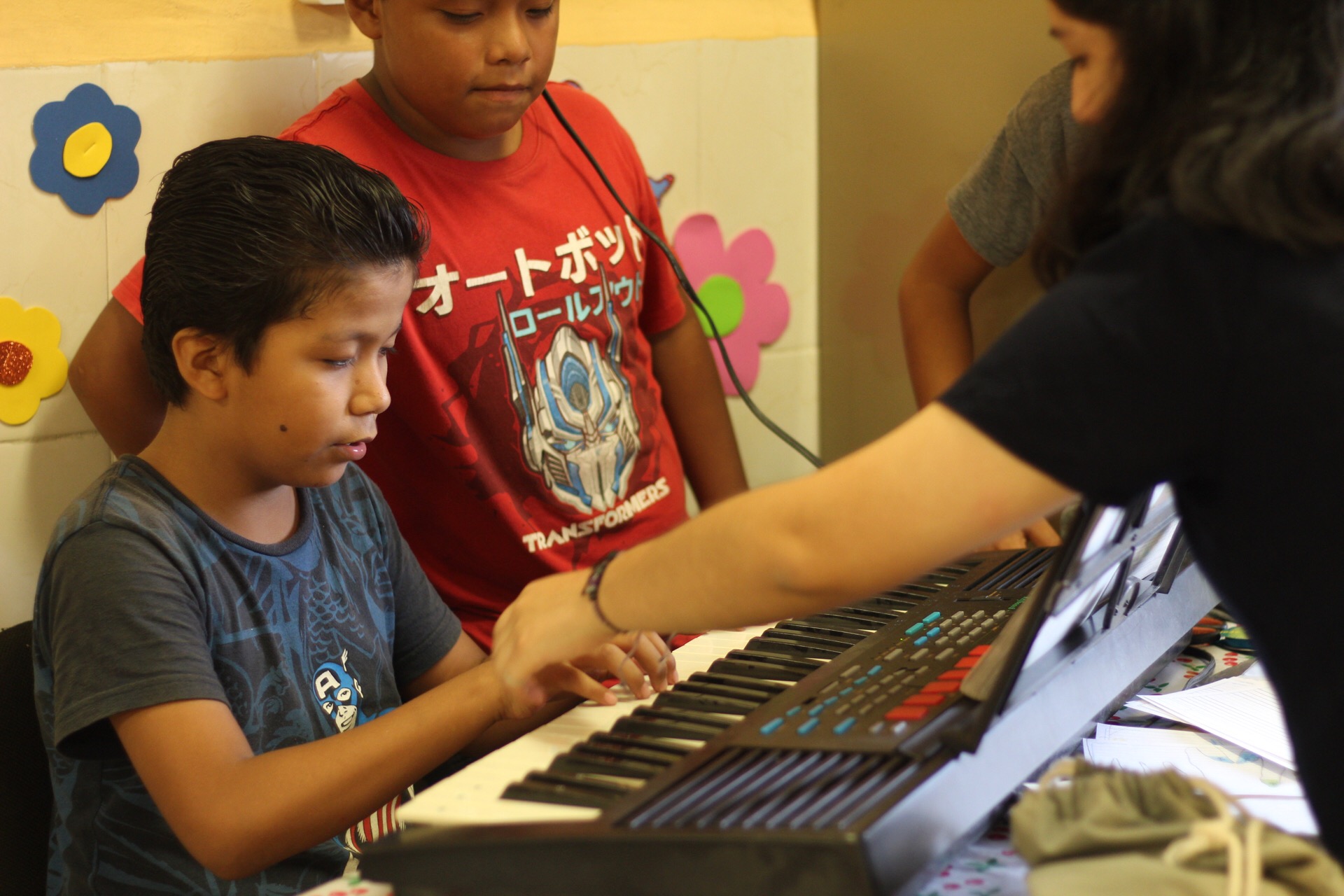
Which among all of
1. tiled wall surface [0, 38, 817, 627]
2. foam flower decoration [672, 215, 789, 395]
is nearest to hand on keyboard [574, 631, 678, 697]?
tiled wall surface [0, 38, 817, 627]

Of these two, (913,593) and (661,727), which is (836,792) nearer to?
(661,727)

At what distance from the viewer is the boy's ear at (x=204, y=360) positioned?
973mm

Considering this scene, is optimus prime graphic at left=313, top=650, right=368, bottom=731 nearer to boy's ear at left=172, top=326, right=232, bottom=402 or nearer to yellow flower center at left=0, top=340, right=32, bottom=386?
boy's ear at left=172, top=326, right=232, bottom=402

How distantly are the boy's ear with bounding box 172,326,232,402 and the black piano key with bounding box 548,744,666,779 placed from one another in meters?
0.43

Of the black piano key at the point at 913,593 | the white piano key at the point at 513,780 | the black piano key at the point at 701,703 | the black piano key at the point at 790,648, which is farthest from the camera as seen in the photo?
the black piano key at the point at 913,593

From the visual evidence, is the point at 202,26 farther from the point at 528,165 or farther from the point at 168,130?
the point at 528,165

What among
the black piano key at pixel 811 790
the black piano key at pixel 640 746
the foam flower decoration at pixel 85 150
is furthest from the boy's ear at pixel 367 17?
the black piano key at pixel 811 790

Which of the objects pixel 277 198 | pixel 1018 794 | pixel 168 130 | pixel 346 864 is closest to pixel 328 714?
pixel 346 864

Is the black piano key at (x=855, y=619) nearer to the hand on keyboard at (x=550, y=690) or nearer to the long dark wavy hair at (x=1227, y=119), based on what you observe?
the hand on keyboard at (x=550, y=690)

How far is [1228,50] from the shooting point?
0.59 meters

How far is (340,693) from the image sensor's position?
1031mm

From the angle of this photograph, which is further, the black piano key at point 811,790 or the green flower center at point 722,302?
the green flower center at point 722,302

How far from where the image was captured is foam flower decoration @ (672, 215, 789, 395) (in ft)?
6.00

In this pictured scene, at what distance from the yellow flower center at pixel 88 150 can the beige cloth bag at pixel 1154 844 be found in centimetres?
108
